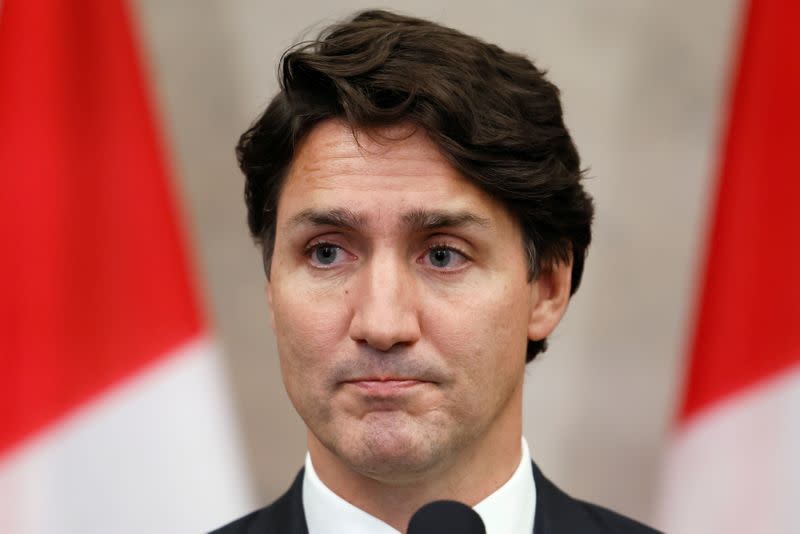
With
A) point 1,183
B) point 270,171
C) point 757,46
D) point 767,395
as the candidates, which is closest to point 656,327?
point 767,395

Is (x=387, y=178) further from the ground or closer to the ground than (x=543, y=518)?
further from the ground

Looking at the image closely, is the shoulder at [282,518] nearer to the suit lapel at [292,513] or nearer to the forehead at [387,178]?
the suit lapel at [292,513]

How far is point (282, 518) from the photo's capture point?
2.28 metres

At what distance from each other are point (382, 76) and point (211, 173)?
1464 millimetres

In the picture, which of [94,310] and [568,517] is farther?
[94,310]

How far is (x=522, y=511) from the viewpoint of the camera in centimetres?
221

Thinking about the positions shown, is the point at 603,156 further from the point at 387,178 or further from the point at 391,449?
the point at 391,449

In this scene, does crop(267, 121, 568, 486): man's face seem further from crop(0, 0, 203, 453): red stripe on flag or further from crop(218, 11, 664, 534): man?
crop(0, 0, 203, 453): red stripe on flag

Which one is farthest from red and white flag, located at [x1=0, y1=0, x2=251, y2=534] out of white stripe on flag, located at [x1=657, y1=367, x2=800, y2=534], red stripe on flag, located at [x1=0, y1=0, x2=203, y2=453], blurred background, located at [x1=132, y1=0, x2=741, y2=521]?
white stripe on flag, located at [x1=657, y1=367, x2=800, y2=534]

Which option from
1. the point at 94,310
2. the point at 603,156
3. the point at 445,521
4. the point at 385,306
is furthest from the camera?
the point at 603,156

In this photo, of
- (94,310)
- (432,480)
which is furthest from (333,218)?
(94,310)

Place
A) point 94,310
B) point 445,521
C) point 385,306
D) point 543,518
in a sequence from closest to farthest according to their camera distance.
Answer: point 445,521
point 385,306
point 543,518
point 94,310

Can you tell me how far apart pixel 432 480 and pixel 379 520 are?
0.11 m

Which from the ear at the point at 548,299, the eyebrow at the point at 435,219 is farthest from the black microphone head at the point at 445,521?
the ear at the point at 548,299
